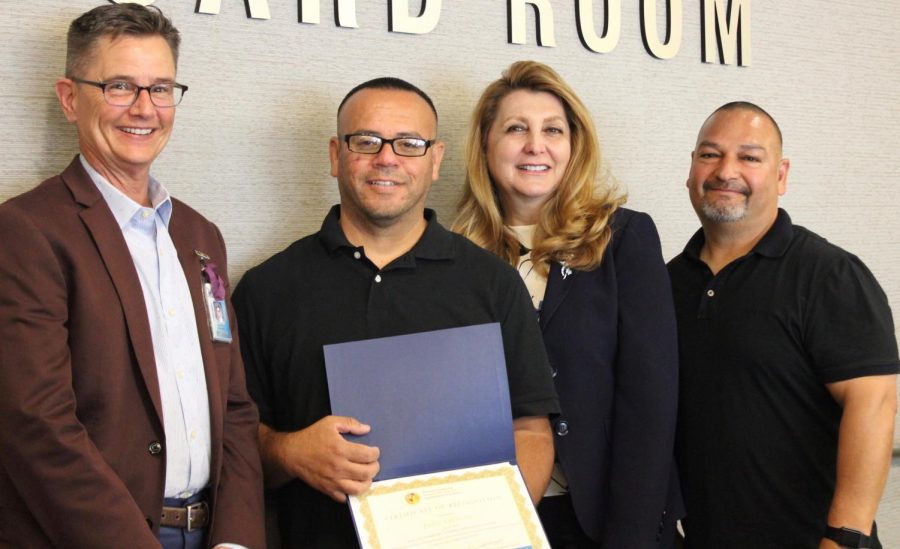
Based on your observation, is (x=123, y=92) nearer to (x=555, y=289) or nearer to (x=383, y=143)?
(x=383, y=143)

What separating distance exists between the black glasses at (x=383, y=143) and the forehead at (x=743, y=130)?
86 centimetres

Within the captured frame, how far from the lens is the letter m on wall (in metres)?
3.03

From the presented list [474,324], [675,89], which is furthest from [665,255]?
[474,324]

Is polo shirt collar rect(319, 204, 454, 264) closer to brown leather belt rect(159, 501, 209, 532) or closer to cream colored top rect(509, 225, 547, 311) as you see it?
cream colored top rect(509, 225, 547, 311)

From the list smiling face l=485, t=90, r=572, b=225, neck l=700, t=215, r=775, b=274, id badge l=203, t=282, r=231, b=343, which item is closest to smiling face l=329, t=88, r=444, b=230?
smiling face l=485, t=90, r=572, b=225

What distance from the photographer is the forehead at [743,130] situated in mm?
2400

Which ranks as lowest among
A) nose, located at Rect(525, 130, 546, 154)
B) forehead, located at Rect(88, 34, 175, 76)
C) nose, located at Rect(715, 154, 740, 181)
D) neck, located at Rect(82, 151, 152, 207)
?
nose, located at Rect(715, 154, 740, 181)

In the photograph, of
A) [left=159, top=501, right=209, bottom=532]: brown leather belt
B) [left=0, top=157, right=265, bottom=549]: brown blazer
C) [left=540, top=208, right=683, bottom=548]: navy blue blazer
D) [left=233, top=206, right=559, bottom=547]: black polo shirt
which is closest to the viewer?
[left=0, top=157, right=265, bottom=549]: brown blazer

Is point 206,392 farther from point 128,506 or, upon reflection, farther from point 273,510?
point 273,510

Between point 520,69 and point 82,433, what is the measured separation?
136cm

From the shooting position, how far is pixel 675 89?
2998 millimetres

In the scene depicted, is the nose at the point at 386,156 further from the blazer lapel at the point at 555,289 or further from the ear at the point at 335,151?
the blazer lapel at the point at 555,289

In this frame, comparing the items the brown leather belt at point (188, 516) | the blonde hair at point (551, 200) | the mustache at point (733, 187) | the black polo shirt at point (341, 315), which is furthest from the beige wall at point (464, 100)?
the brown leather belt at point (188, 516)

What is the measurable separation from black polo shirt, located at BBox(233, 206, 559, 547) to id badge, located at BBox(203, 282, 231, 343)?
6.6 inches
